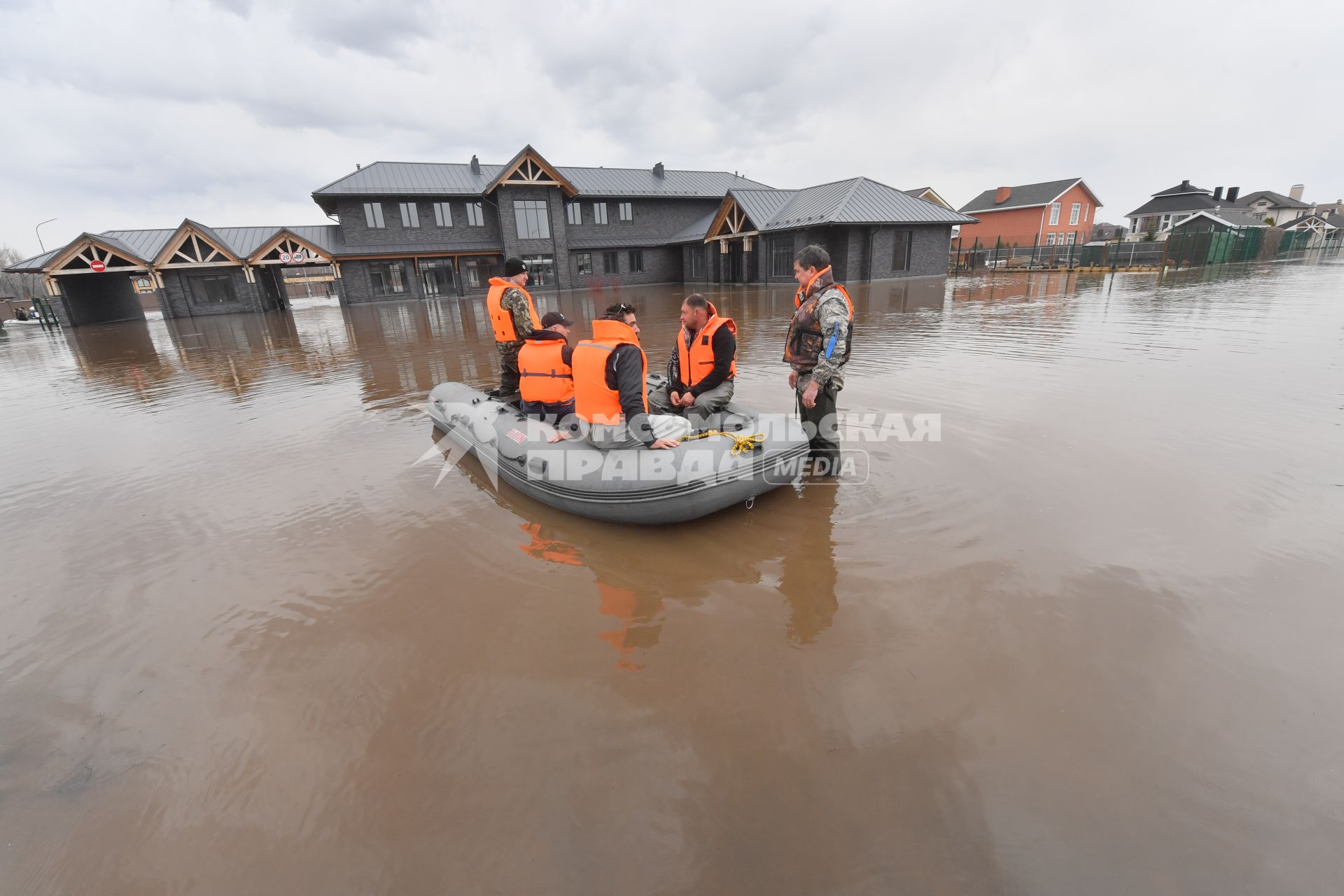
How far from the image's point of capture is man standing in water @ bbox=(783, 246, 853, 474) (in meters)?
3.97

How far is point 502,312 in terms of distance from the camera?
5.77 m

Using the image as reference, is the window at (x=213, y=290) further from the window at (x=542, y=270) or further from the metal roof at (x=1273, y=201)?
the metal roof at (x=1273, y=201)

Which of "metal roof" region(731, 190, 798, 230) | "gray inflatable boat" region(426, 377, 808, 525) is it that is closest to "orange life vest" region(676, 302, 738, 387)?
"gray inflatable boat" region(426, 377, 808, 525)

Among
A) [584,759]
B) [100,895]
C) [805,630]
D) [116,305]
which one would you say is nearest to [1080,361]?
[805,630]

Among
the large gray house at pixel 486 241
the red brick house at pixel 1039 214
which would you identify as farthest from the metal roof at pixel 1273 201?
the large gray house at pixel 486 241

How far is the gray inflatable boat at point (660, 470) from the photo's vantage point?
12.2ft

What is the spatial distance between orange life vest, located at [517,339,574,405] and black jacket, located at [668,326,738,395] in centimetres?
99

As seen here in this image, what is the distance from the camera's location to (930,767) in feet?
7.06

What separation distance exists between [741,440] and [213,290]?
31057 millimetres

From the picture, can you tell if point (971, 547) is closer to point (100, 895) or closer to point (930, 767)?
point (930, 767)

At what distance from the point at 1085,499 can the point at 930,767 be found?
9.59 feet

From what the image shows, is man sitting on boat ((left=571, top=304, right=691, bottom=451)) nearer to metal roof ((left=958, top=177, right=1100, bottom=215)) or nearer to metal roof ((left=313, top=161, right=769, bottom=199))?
metal roof ((left=313, top=161, right=769, bottom=199))

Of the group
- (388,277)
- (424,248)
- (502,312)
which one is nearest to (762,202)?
(424,248)

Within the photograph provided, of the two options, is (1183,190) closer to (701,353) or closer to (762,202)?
(762,202)
